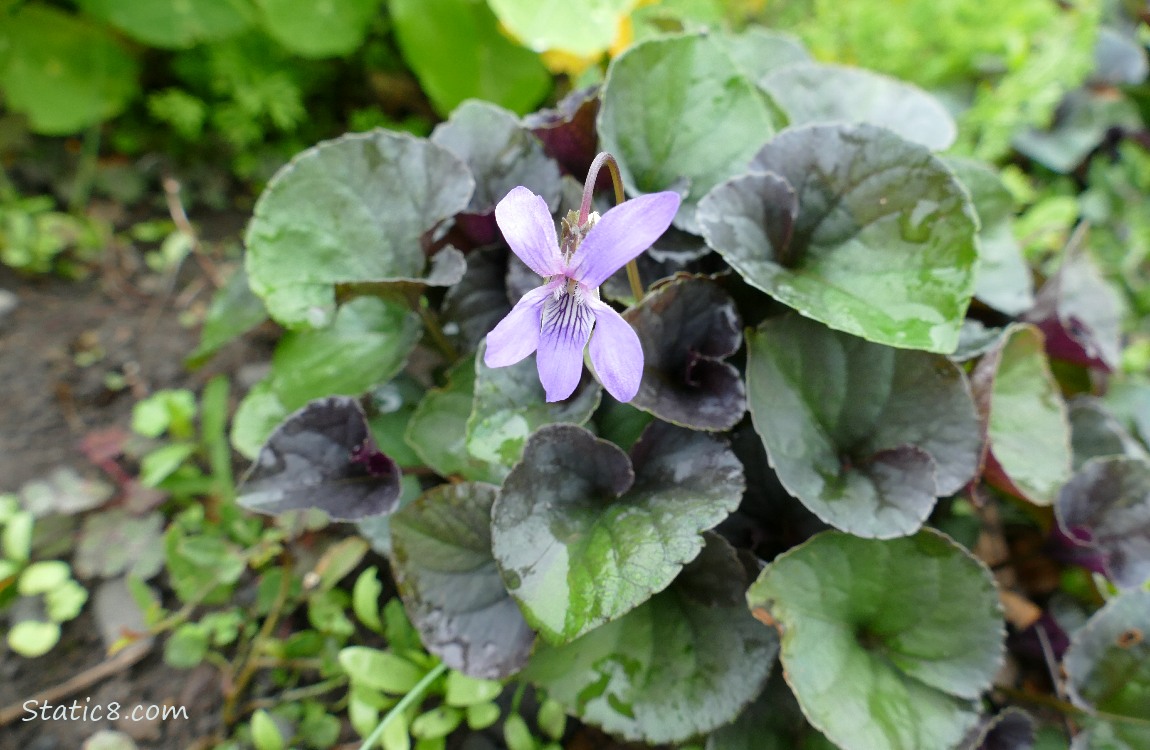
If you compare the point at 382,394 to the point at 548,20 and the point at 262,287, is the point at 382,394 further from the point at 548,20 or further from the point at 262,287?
the point at 548,20

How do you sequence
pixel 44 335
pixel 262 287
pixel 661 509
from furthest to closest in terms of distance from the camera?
pixel 44 335 → pixel 262 287 → pixel 661 509

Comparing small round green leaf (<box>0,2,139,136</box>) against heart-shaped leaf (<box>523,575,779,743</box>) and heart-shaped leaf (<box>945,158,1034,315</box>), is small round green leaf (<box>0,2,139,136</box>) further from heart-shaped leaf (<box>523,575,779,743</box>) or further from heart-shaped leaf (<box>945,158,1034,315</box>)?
heart-shaped leaf (<box>945,158,1034,315</box>)

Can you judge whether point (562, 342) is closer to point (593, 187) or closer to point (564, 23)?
point (593, 187)

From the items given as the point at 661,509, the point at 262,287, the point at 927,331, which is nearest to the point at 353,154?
the point at 262,287

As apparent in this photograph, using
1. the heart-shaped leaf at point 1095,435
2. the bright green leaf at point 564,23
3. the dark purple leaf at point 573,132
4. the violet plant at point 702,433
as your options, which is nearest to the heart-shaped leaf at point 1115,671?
the violet plant at point 702,433

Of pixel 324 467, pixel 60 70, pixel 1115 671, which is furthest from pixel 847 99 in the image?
pixel 60 70

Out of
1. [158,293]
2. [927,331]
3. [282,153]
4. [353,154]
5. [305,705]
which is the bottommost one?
[305,705]

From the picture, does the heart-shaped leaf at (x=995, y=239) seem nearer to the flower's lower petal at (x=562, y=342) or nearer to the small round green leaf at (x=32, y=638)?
the flower's lower petal at (x=562, y=342)

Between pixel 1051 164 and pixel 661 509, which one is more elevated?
pixel 661 509
